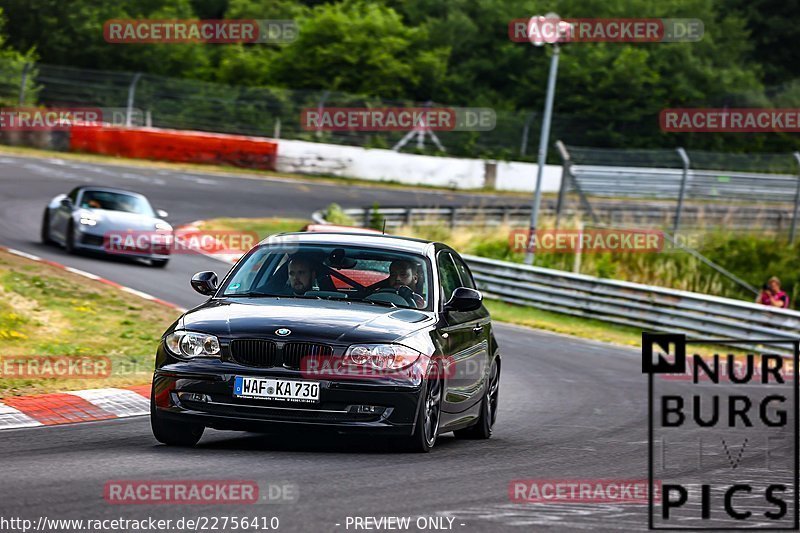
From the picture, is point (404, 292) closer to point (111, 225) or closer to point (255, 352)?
point (255, 352)

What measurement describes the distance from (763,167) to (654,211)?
2.54 meters

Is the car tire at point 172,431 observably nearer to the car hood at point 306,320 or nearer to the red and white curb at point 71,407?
the car hood at point 306,320

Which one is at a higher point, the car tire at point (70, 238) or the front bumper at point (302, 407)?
the front bumper at point (302, 407)

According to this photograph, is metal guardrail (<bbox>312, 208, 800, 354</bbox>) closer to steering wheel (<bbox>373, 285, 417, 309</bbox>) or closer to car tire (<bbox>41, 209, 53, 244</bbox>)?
car tire (<bbox>41, 209, 53, 244</bbox>)

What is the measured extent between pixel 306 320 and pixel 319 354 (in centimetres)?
27

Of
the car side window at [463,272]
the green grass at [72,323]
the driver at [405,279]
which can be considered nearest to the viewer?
the driver at [405,279]

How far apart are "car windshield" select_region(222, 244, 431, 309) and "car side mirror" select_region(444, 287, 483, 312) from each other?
18 centimetres

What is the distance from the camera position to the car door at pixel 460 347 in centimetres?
910

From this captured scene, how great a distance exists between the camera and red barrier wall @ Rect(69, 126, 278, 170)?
41.1 m

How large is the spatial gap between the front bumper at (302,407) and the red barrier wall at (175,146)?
3402 cm

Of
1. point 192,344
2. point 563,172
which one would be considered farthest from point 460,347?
point 563,172

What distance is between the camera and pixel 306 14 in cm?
6197

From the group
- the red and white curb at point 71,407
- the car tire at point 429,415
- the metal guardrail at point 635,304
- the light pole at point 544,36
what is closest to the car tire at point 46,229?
the metal guardrail at point 635,304

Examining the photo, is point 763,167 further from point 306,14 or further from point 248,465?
point 306,14
